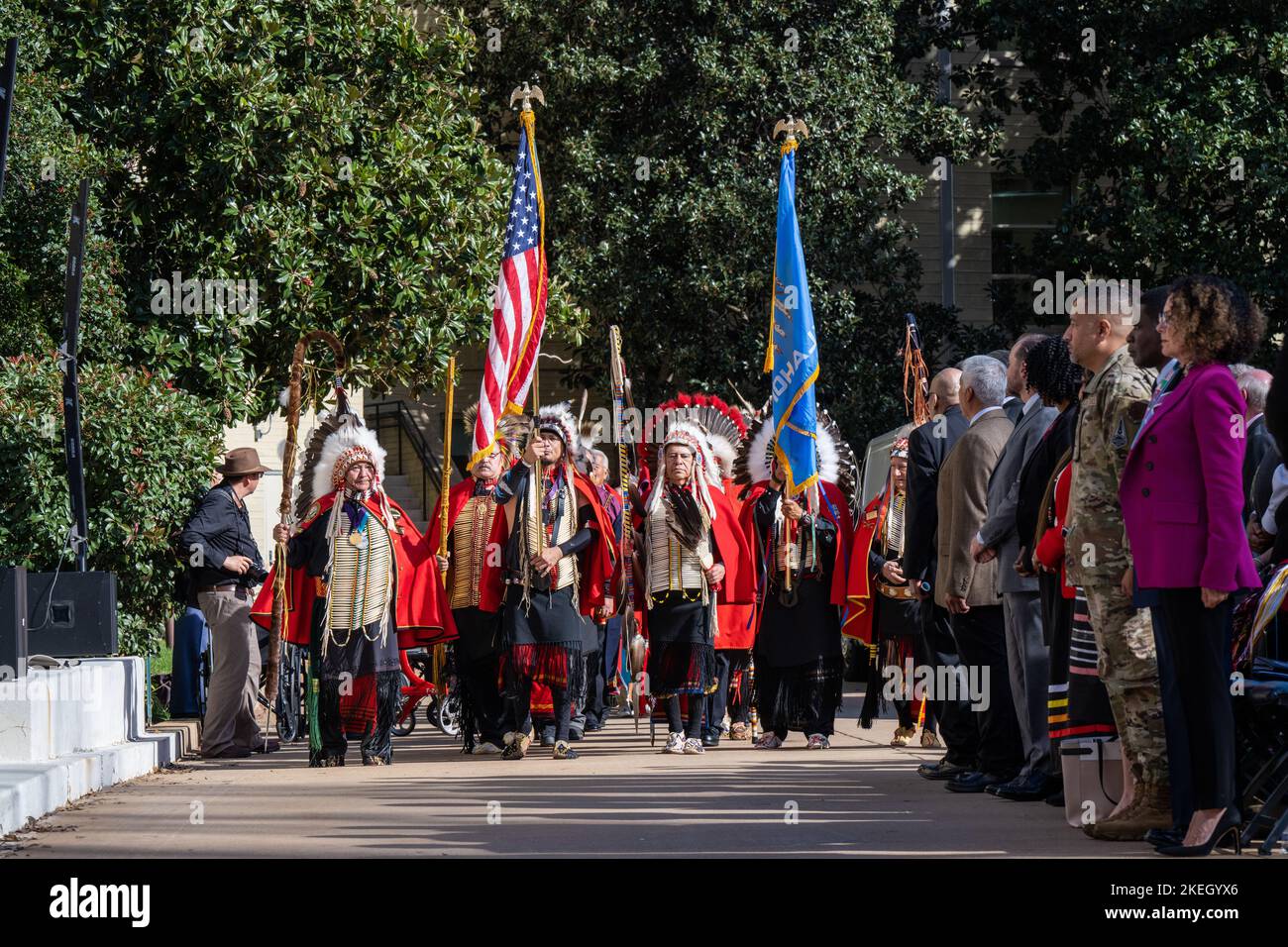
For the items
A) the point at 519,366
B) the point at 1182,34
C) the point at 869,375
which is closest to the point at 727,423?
the point at 519,366

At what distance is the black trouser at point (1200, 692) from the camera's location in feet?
22.6

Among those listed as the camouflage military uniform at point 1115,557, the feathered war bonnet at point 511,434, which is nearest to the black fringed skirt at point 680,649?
the feathered war bonnet at point 511,434

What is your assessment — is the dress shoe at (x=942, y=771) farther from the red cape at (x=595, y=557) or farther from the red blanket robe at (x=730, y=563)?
the red cape at (x=595, y=557)

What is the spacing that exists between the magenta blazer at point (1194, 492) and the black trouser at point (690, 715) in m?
5.88

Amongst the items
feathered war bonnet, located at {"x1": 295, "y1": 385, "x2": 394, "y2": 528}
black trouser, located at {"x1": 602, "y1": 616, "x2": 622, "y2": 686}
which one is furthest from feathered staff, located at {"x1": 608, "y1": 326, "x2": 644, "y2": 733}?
feathered war bonnet, located at {"x1": 295, "y1": 385, "x2": 394, "y2": 528}

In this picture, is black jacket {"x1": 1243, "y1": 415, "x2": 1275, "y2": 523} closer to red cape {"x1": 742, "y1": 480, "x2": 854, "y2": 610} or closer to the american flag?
red cape {"x1": 742, "y1": 480, "x2": 854, "y2": 610}

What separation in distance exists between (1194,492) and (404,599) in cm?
667

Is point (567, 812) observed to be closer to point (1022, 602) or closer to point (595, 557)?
point (1022, 602)

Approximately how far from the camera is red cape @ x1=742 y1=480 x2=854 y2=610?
13219 millimetres

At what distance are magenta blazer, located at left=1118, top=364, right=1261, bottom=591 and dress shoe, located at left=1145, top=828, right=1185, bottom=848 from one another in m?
0.89

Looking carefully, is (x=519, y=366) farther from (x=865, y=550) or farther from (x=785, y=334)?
(x=865, y=550)

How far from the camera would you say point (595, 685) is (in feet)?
48.1

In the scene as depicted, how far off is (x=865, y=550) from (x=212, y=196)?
696 centimetres

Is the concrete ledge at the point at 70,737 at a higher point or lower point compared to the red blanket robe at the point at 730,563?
lower
